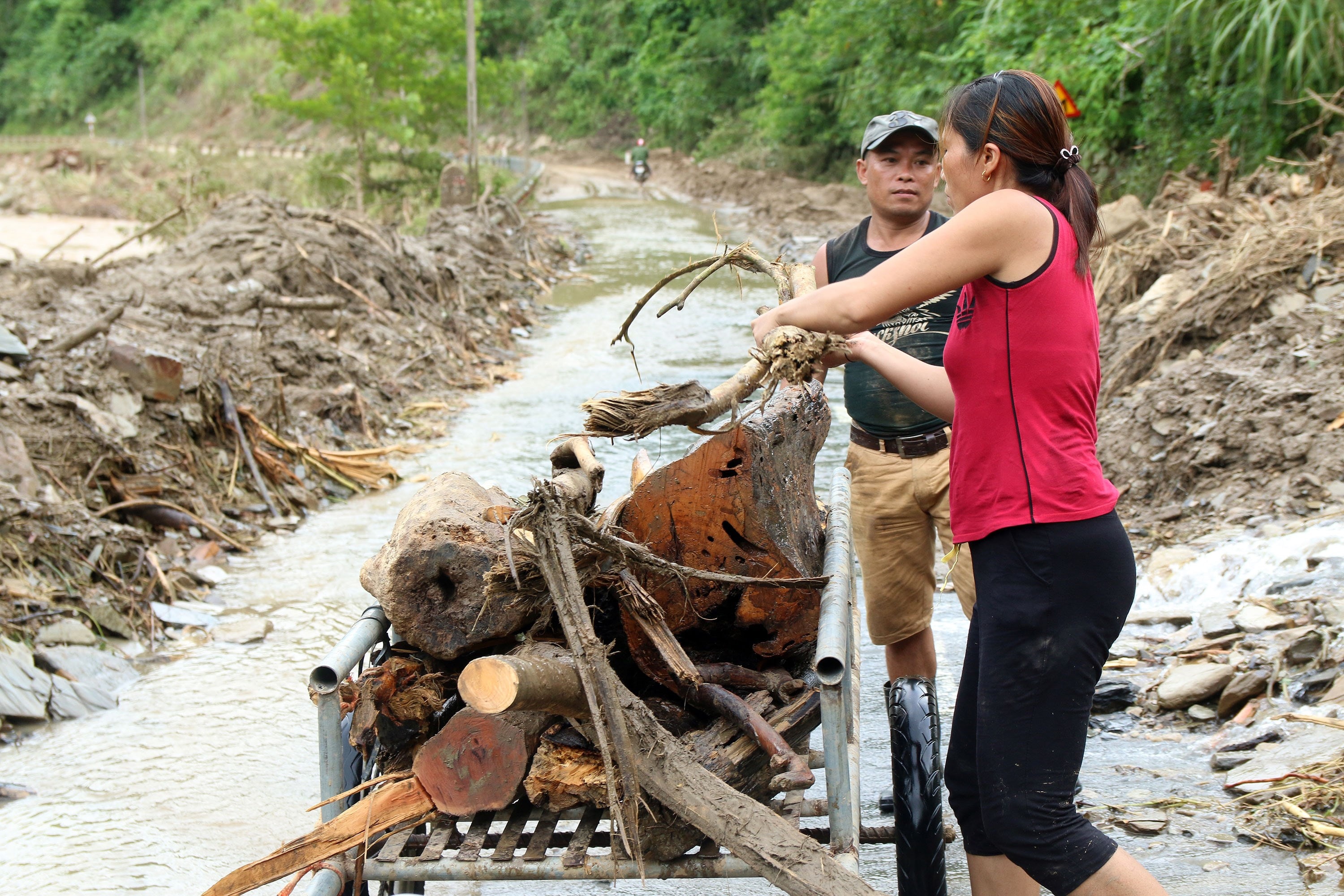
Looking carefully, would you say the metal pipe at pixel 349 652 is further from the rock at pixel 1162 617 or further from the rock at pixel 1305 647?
the rock at pixel 1162 617

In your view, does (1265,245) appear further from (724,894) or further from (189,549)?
(189,549)

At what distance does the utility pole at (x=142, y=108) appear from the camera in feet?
162

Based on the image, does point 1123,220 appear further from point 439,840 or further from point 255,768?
point 439,840

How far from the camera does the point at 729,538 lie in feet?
7.86

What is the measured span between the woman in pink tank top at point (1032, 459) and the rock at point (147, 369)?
476 cm

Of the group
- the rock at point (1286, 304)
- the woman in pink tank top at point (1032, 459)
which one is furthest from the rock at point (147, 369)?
the rock at point (1286, 304)

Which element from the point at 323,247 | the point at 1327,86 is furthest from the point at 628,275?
the point at 1327,86

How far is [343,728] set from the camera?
221 cm

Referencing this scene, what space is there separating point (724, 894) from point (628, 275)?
42.0 feet

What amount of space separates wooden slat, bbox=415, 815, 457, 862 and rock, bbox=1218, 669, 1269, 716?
2.41 meters

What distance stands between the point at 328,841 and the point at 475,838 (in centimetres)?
26

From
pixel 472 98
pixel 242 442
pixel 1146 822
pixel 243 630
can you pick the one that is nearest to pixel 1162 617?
pixel 1146 822

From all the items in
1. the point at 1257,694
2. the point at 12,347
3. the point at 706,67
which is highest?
the point at 706,67

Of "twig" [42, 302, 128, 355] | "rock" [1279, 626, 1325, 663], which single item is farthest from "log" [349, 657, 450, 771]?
"twig" [42, 302, 128, 355]
